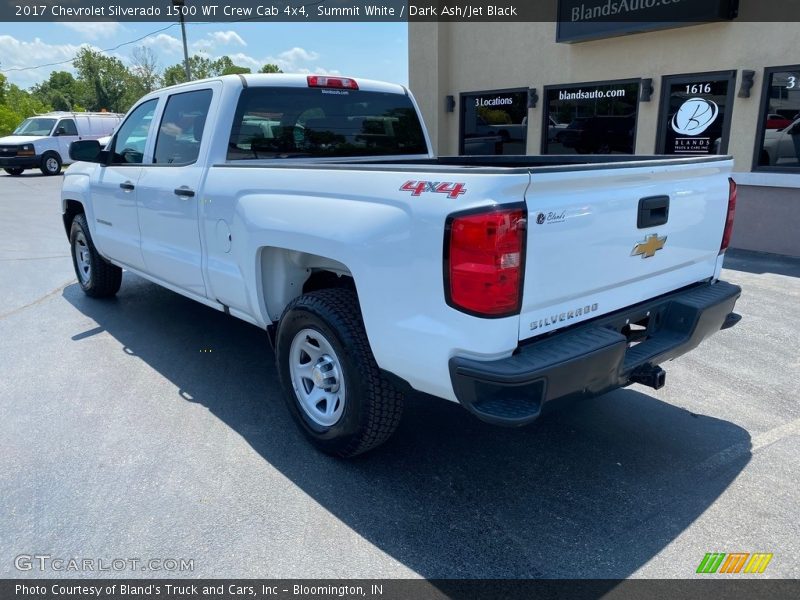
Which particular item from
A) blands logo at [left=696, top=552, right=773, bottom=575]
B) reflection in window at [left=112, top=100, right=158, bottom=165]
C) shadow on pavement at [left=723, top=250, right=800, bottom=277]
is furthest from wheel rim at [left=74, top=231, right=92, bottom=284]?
shadow on pavement at [left=723, top=250, right=800, bottom=277]

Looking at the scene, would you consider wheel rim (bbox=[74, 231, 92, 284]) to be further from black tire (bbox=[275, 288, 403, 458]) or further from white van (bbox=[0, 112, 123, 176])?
white van (bbox=[0, 112, 123, 176])

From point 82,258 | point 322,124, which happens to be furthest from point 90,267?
point 322,124

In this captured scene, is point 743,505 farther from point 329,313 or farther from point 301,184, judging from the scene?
point 301,184

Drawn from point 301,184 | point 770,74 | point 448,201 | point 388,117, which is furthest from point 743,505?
point 770,74

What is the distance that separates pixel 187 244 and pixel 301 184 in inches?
58.7

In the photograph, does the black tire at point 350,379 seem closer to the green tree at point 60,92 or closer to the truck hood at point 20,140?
the truck hood at point 20,140

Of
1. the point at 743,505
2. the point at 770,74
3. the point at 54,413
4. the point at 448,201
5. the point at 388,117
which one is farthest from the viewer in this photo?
the point at 770,74

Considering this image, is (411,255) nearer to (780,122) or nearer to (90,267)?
(90,267)

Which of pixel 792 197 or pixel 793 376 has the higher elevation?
pixel 792 197

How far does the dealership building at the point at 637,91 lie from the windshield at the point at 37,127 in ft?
52.8

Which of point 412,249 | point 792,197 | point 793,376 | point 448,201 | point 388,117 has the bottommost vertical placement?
point 793,376

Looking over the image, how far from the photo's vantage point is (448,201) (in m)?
2.53

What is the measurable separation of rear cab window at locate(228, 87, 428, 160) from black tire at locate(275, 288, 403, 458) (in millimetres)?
1447

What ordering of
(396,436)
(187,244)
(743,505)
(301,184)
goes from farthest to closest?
(187,244), (396,436), (301,184), (743,505)
